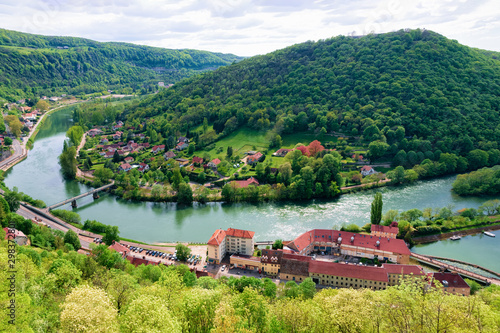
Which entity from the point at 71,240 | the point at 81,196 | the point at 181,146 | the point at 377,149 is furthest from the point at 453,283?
the point at 181,146

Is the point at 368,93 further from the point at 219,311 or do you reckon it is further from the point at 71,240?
the point at 219,311

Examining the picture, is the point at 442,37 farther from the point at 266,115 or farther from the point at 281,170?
the point at 281,170

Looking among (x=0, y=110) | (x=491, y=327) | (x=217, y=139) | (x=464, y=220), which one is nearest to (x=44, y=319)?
(x=491, y=327)

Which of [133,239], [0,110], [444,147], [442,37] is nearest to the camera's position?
[133,239]

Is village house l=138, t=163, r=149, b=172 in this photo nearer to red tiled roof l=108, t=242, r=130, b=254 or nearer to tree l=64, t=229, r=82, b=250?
tree l=64, t=229, r=82, b=250

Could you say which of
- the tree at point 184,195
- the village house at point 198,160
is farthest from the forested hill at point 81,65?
the tree at point 184,195

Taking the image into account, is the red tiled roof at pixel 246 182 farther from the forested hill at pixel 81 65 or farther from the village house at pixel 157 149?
the forested hill at pixel 81 65
